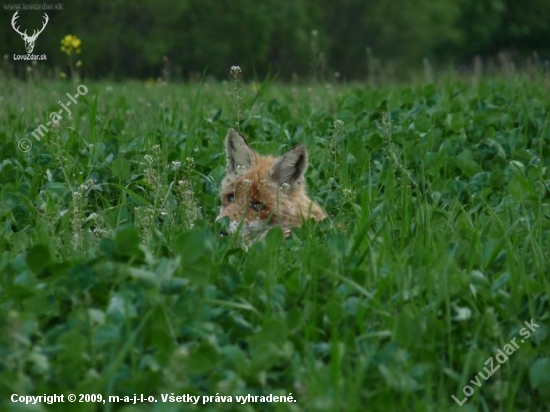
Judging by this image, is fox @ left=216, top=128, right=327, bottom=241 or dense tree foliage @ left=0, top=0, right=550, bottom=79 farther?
dense tree foliage @ left=0, top=0, right=550, bottom=79

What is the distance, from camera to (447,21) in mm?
45594

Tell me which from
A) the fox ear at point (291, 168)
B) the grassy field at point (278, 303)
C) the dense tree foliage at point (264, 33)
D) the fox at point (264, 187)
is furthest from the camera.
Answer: the dense tree foliage at point (264, 33)

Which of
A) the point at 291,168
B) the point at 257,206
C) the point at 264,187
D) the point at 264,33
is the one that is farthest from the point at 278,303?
the point at 264,33

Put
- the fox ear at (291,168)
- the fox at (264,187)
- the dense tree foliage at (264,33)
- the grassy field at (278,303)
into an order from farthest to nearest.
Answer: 1. the dense tree foliage at (264,33)
2. the fox ear at (291,168)
3. the fox at (264,187)
4. the grassy field at (278,303)

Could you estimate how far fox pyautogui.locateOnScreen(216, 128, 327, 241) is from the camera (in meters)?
6.50

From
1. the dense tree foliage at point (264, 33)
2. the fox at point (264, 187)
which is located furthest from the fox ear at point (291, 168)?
the dense tree foliage at point (264, 33)

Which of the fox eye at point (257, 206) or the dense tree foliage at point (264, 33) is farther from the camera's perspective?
the dense tree foliage at point (264, 33)

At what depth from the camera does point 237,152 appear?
22.4 ft

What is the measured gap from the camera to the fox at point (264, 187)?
650 cm

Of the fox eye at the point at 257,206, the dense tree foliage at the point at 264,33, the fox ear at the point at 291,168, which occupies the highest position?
the fox ear at the point at 291,168

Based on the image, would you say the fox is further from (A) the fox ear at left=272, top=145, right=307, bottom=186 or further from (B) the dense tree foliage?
(B) the dense tree foliage

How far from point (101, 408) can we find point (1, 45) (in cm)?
2889

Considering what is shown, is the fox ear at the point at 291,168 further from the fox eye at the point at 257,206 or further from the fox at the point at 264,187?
the fox eye at the point at 257,206

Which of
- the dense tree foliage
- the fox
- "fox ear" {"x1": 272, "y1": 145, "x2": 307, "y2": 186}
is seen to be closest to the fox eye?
the fox
